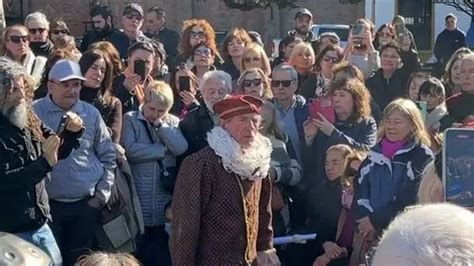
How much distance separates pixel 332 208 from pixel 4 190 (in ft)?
8.21

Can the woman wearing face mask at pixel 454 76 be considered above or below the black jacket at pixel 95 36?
below

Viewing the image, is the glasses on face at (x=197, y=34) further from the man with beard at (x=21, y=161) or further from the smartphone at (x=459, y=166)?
the smartphone at (x=459, y=166)

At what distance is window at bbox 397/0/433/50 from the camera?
31.2 metres

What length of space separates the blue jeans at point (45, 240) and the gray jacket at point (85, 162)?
53 cm

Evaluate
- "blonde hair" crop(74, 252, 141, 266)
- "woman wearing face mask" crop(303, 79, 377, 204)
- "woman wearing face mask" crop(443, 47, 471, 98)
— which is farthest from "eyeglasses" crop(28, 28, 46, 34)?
"blonde hair" crop(74, 252, 141, 266)

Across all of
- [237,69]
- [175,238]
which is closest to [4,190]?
[175,238]

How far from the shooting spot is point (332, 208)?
22.0 ft

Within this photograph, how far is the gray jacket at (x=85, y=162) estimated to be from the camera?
5941 mm

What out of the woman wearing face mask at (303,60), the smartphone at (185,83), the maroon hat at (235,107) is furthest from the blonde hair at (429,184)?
the woman wearing face mask at (303,60)

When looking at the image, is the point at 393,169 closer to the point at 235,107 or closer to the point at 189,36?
the point at 235,107

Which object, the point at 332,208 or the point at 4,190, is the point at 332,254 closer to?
the point at 332,208

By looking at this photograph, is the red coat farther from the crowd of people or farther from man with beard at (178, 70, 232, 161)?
man with beard at (178, 70, 232, 161)

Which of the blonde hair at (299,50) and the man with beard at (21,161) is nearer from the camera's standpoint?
the man with beard at (21,161)

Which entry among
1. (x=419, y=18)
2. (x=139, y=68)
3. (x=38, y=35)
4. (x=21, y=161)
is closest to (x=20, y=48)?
(x=38, y=35)
